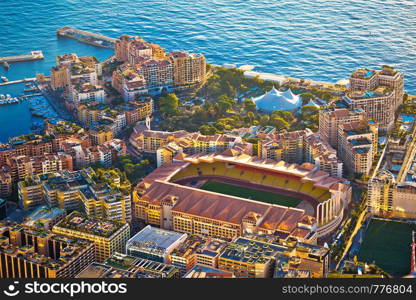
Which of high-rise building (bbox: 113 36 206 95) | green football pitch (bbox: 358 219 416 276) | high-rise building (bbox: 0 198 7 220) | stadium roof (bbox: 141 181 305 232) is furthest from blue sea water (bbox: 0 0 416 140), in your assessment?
stadium roof (bbox: 141 181 305 232)

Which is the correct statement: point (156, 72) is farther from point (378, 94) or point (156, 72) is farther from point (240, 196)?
point (240, 196)

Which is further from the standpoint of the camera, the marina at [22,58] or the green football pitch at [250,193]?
the marina at [22,58]

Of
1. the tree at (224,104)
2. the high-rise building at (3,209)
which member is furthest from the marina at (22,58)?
the high-rise building at (3,209)

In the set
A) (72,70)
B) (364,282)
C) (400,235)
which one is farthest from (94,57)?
(364,282)

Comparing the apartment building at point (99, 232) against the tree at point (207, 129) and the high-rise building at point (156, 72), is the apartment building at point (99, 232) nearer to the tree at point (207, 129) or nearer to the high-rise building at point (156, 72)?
the tree at point (207, 129)

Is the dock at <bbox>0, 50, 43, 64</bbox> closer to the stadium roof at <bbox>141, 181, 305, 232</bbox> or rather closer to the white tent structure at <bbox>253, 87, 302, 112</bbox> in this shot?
the white tent structure at <bbox>253, 87, 302, 112</bbox>

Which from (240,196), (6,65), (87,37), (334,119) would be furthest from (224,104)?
(87,37)
